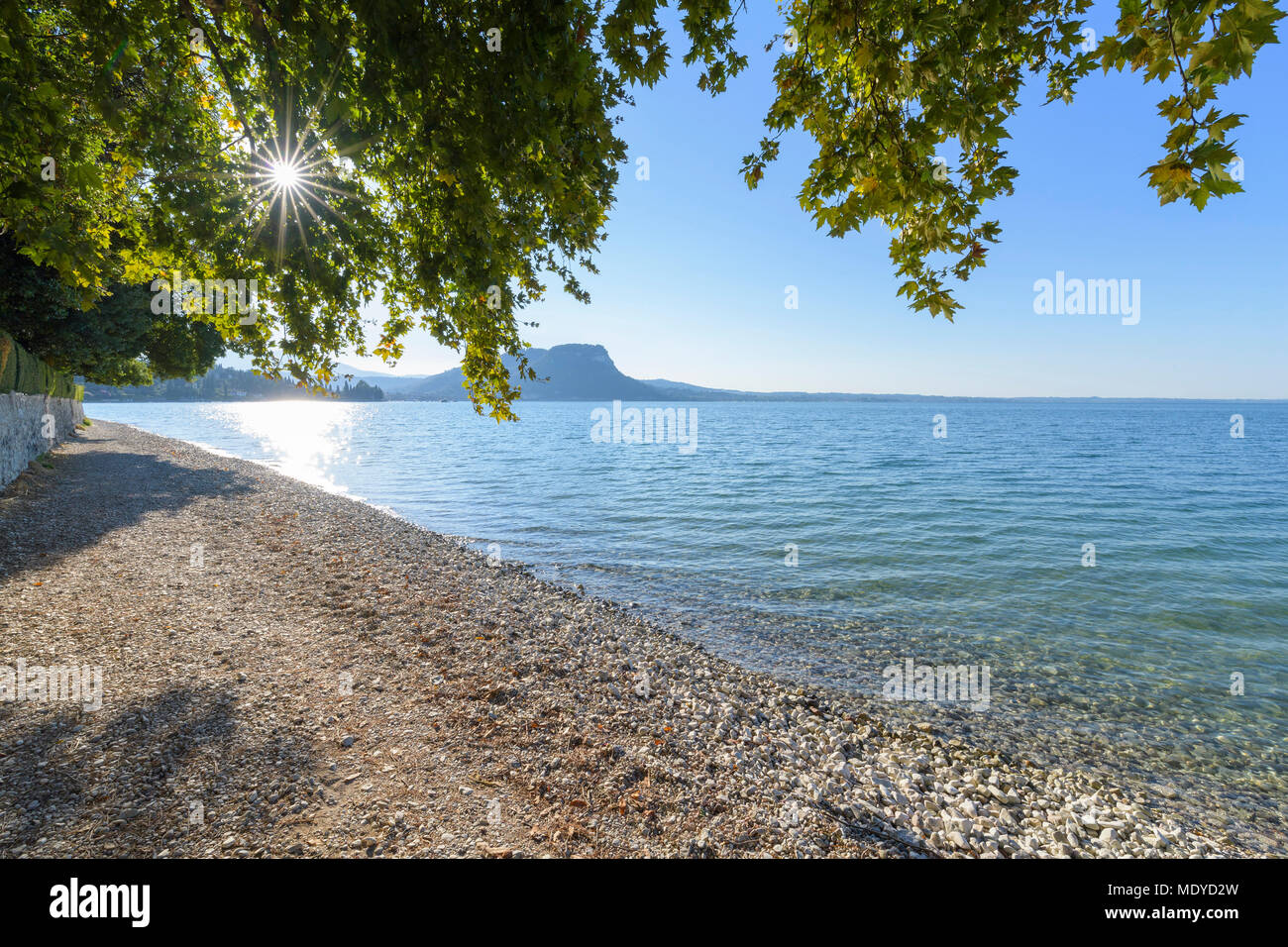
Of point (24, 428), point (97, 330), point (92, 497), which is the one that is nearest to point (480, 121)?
point (92, 497)

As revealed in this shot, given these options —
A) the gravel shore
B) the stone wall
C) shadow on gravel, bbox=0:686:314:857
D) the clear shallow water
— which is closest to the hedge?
the stone wall

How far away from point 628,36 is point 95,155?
923cm

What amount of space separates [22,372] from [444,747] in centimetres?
3014

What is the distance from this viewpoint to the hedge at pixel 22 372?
1906 centimetres

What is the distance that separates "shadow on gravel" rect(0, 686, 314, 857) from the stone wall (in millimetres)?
19945

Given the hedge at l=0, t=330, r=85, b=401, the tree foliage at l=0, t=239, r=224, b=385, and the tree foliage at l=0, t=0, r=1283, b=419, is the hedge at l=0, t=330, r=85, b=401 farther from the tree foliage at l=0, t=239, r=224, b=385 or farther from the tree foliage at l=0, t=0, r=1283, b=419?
the tree foliage at l=0, t=0, r=1283, b=419

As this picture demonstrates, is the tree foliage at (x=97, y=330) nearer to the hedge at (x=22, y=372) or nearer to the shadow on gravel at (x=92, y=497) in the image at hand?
the hedge at (x=22, y=372)

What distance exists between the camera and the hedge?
1906 cm

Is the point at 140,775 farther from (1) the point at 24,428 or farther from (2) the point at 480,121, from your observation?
(1) the point at 24,428

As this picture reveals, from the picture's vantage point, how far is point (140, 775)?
545 centimetres

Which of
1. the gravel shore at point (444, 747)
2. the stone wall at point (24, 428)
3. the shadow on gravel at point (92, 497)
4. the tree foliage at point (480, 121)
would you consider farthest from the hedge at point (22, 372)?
the tree foliage at point (480, 121)

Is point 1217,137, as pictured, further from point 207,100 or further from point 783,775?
point 207,100
